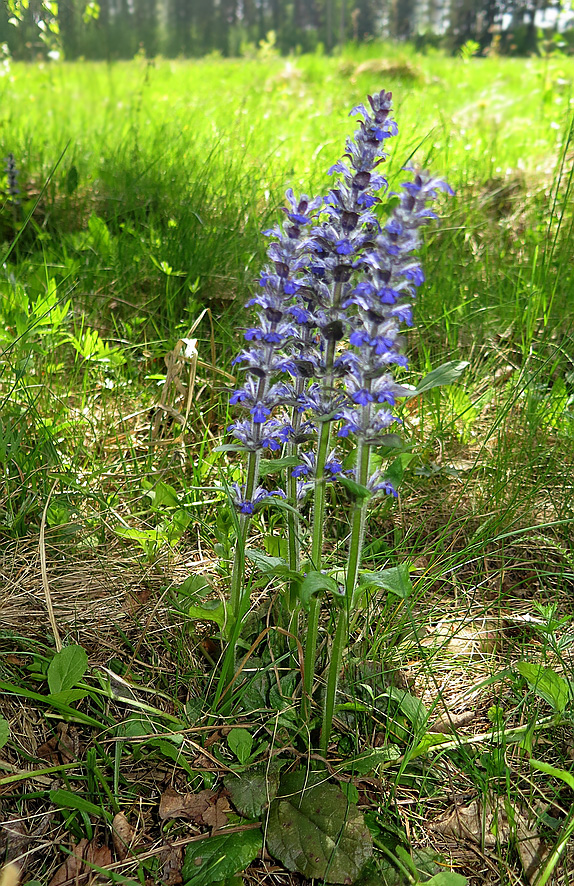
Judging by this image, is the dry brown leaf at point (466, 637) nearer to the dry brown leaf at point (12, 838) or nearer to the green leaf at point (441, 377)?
the green leaf at point (441, 377)

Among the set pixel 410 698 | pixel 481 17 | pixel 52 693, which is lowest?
pixel 410 698

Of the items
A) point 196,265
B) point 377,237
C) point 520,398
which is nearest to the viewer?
point 377,237

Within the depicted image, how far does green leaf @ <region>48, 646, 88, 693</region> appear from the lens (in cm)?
159

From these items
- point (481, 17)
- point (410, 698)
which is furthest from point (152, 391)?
point (481, 17)

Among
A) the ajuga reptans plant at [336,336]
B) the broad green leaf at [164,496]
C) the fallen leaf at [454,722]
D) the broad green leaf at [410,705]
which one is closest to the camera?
the ajuga reptans plant at [336,336]

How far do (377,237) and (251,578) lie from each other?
1106 millimetres

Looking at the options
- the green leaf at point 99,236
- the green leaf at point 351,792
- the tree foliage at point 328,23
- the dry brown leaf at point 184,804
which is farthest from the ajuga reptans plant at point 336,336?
the tree foliage at point 328,23

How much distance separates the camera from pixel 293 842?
59.4 inches

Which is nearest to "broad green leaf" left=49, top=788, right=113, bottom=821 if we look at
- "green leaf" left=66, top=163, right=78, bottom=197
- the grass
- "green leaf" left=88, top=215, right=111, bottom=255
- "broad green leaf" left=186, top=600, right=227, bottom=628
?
the grass

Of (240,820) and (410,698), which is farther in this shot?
(410,698)

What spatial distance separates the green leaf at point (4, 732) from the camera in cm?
145

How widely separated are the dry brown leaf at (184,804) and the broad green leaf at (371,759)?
1.13ft

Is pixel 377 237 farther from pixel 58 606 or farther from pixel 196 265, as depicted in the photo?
pixel 196 265

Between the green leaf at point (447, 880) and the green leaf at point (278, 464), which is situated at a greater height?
the green leaf at point (278, 464)
